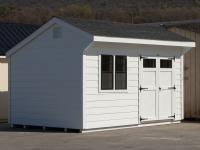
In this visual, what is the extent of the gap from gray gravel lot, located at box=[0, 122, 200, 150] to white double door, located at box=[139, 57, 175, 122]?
71 centimetres

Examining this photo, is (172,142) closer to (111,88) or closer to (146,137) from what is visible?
(146,137)

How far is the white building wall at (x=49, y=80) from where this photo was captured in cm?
1980

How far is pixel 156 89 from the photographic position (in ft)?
72.2

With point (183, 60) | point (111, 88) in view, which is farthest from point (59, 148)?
point (183, 60)

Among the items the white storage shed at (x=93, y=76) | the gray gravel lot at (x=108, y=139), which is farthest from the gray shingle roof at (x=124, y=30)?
the gray gravel lot at (x=108, y=139)

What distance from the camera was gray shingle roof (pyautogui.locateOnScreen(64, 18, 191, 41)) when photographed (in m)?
20.3

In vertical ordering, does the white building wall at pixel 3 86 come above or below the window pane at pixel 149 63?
below

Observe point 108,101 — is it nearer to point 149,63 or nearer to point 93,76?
point 93,76

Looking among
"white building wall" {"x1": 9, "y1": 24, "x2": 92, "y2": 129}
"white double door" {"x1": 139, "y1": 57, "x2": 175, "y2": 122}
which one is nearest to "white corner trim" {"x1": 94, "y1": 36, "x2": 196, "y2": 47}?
"white building wall" {"x1": 9, "y1": 24, "x2": 92, "y2": 129}

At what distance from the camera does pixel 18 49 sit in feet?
71.2

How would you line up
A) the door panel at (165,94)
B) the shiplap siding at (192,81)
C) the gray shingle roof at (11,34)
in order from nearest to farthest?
the door panel at (165,94) < the shiplap siding at (192,81) < the gray shingle roof at (11,34)

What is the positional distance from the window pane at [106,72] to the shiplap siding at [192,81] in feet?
15.6

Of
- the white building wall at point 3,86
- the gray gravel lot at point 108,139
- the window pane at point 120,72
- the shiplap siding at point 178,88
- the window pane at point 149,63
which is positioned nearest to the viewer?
the gray gravel lot at point 108,139

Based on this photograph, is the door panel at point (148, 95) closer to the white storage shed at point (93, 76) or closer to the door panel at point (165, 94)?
the white storage shed at point (93, 76)
